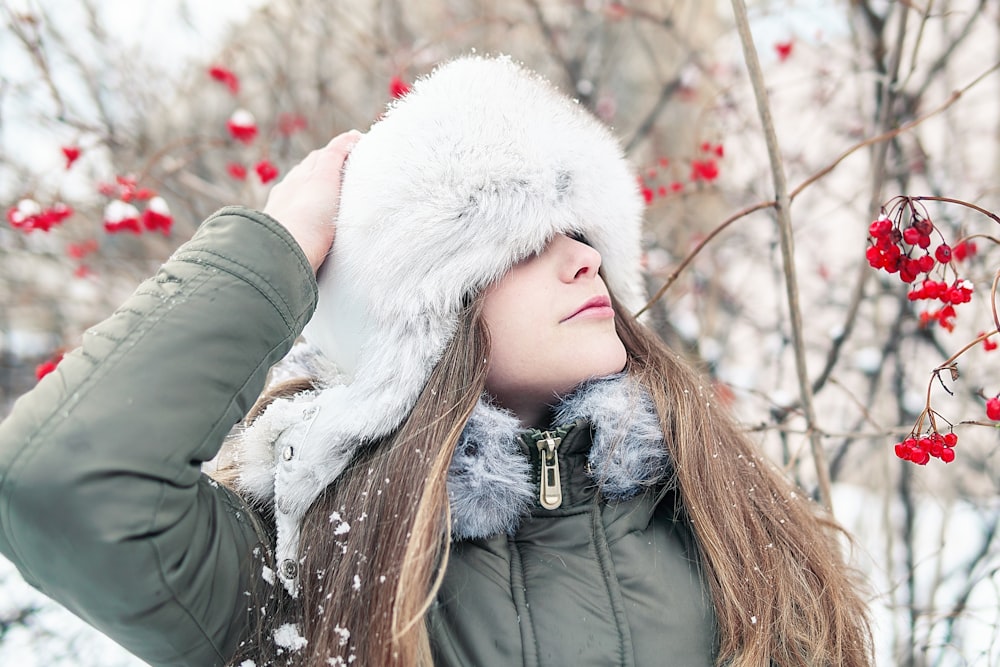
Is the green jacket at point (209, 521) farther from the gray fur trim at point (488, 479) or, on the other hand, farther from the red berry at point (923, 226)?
the red berry at point (923, 226)

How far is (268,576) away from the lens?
138cm

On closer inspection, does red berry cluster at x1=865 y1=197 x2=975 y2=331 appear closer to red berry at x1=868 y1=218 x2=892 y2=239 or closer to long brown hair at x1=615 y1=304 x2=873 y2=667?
red berry at x1=868 y1=218 x2=892 y2=239

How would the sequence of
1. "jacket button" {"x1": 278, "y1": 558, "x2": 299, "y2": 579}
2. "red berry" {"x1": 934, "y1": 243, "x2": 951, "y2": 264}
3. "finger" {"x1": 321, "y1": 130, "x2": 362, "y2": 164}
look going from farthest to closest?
1. "finger" {"x1": 321, "y1": 130, "x2": 362, "y2": 164}
2. "jacket button" {"x1": 278, "y1": 558, "x2": 299, "y2": 579}
3. "red berry" {"x1": 934, "y1": 243, "x2": 951, "y2": 264}

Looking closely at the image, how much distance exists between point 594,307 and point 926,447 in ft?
2.04

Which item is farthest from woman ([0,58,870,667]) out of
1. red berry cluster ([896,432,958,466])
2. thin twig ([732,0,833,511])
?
red berry cluster ([896,432,958,466])

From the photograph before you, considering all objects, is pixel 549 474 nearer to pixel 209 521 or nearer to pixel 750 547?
pixel 750 547

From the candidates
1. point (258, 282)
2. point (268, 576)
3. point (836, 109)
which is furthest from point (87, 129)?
point (836, 109)

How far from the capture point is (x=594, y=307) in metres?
1.51

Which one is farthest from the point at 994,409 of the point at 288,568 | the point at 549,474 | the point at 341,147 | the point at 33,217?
the point at 33,217

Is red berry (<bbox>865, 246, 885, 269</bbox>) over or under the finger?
over

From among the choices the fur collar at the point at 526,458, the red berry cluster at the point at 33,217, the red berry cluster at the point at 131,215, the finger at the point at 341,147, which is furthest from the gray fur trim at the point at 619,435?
the red berry cluster at the point at 33,217

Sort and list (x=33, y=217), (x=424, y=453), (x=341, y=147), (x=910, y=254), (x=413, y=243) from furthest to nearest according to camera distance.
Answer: (x=33, y=217) → (x=341, y=147) → (x=413, y=243) → (x=424, y=453) → (x=910, y=254)

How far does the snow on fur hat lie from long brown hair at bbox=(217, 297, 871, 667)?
56mm

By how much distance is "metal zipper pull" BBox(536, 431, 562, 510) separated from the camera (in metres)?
1.41
